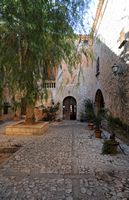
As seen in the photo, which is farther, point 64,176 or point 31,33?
point 31,33

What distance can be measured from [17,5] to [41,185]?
2.94 m

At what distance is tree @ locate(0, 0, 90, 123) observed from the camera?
161 inches

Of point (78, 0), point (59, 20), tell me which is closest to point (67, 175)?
point (59, 20)

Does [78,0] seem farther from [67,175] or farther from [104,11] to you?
[104,11]

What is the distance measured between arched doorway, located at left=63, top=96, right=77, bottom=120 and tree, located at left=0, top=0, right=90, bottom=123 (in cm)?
1048

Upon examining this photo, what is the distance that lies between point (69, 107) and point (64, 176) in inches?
543

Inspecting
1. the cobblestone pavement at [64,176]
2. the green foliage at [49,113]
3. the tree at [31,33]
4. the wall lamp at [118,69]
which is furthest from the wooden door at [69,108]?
the cobblestone pavement at [64,176]

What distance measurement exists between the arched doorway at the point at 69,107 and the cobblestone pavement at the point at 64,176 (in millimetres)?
11864

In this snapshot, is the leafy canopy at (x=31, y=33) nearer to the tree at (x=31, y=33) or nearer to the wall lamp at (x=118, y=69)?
the tree at (x=31, y=33)

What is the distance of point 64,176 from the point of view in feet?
11.8

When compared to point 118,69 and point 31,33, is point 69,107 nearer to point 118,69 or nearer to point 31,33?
point 118,69

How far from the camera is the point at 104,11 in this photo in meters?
10.7

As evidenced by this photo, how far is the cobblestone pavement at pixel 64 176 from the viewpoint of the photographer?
2.88 m

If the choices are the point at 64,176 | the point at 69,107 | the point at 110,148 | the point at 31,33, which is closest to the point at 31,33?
the point at 31,33
